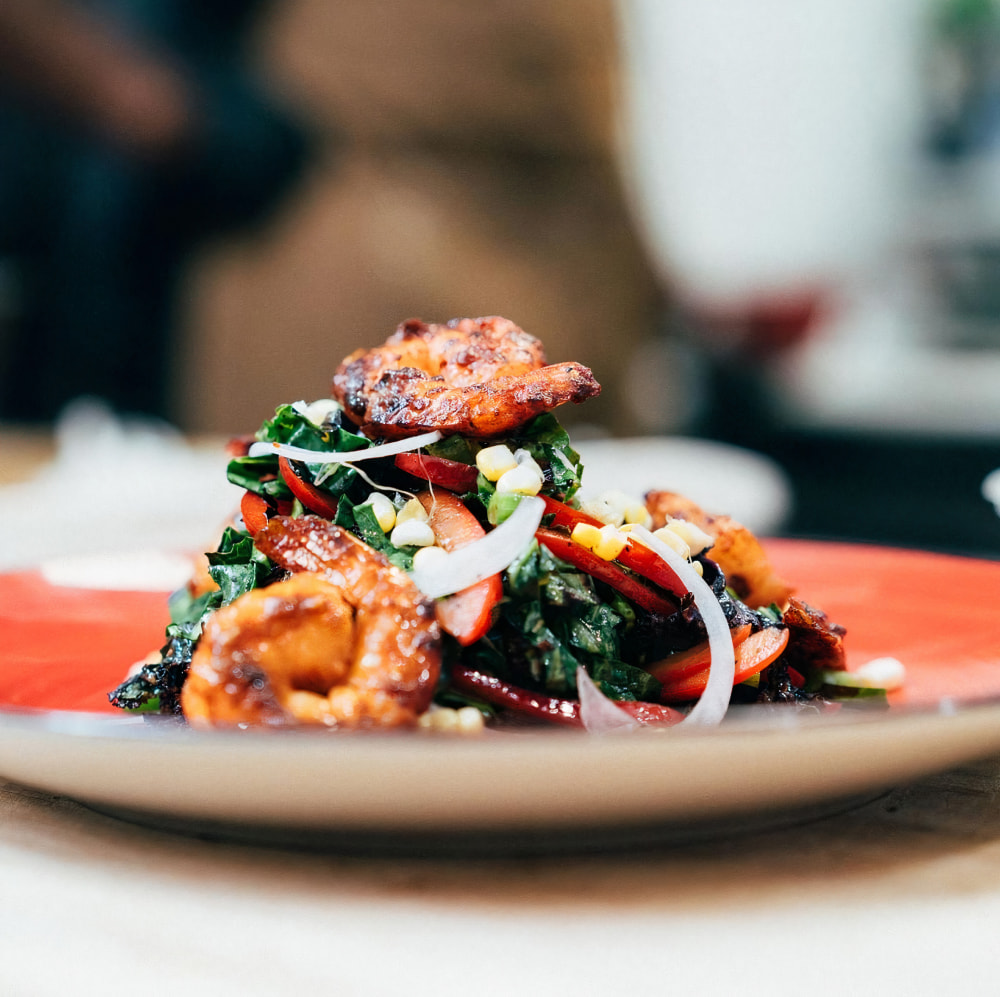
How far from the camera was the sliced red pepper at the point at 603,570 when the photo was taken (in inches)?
61.7

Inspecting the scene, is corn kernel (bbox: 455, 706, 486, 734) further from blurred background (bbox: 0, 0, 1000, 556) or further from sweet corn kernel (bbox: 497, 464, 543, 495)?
blurred background (bbox: 0, 0, 1000, 556)

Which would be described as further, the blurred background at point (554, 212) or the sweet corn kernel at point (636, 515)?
the blurred background at point (554, 212)

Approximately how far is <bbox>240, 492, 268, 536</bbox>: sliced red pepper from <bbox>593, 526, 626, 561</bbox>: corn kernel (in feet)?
1.77

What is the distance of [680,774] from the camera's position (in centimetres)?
97

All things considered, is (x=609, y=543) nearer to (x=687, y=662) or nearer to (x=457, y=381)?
(x=687, y=662)

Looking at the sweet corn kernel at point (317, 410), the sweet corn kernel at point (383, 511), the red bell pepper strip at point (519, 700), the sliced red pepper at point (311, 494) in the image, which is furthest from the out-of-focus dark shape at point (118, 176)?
the red bell pepper strip at point (519, 700)

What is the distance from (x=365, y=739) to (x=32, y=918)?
423 mm

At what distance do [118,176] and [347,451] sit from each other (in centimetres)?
635

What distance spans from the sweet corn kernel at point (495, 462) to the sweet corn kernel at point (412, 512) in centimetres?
11

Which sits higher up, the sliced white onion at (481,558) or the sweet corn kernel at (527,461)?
the sweet corn kernel at (527,461)

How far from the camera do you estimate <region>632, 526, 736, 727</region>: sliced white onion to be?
56.7 inches

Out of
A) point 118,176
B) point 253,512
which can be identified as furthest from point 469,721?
point 118,176

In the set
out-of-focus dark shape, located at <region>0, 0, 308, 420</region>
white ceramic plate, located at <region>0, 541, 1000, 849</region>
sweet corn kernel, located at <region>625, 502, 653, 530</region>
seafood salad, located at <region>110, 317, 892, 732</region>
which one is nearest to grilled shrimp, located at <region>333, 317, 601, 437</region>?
seafood salad, located at <region>110, 317, 892, 732</region>

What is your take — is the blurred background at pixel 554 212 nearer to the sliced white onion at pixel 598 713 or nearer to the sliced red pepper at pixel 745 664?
the sliced red pepper at pixel 745 664
